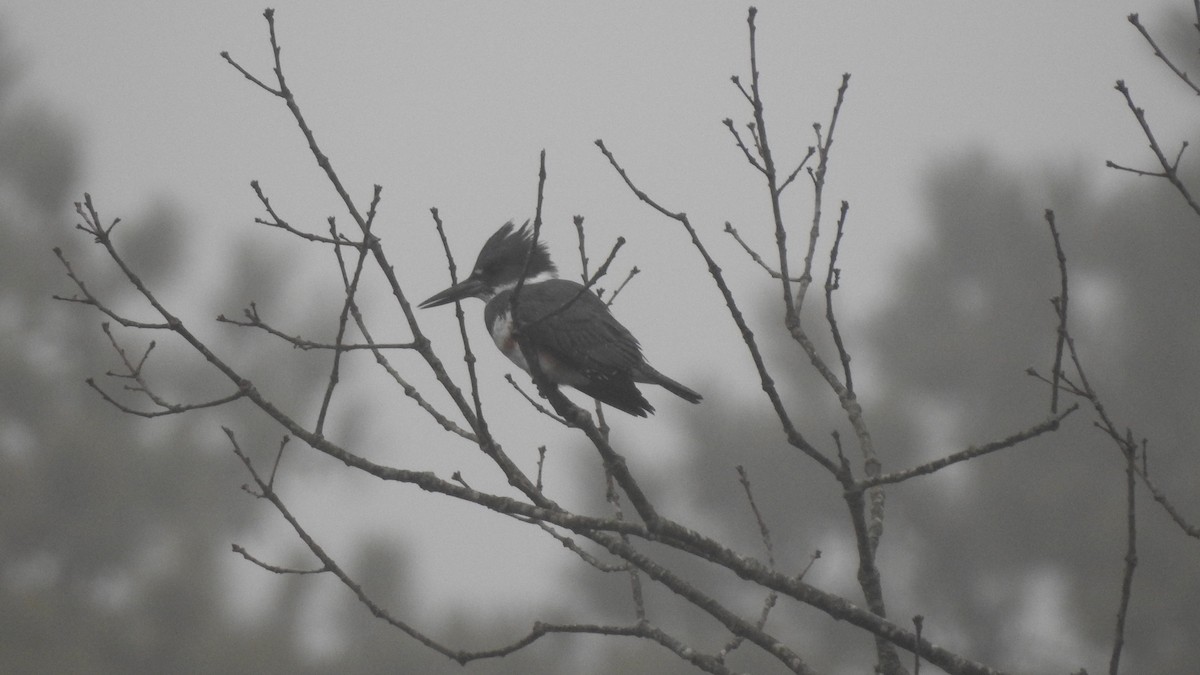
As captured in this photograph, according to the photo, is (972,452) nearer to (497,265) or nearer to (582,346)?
(582,346)

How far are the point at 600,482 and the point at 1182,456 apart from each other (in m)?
7.40

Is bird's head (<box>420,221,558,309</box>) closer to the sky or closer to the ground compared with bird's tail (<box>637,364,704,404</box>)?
closer to the sky

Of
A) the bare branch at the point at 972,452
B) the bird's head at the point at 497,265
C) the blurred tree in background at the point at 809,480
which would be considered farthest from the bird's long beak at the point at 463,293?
the blurred tree in background at the point at 809,480

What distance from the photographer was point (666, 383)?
336cm

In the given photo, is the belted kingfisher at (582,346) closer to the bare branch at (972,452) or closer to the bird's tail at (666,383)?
the bird's tail at (666,383)

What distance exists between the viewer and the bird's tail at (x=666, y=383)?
10.3 feet

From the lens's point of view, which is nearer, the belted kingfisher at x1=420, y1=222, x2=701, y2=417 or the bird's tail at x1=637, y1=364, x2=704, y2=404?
the bird's tail at x1=637, y1=364, x2=704, y2=404

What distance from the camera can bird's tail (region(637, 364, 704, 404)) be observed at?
3.12m

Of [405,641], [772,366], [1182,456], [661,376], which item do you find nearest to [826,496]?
[772,366]

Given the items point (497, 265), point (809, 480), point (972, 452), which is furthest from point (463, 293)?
point (809, 480)

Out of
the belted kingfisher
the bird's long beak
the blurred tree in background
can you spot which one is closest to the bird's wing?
the belted kingfisher

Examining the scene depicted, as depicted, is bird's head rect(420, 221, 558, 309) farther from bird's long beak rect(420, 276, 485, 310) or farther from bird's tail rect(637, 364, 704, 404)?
bird's tail rect(637, 364, 704, 404)

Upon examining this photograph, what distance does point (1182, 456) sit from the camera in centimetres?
1401

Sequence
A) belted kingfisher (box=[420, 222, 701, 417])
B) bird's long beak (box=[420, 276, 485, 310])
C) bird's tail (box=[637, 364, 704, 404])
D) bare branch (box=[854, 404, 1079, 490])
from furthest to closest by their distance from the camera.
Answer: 1. bird's long beak (box=[420, 276, 485, 310])
2. belted kingfisher (box=[420, 222, 701, 417])
3. bird's tail (box=[637, 364, 704, 404])
4. bare branch (box=[854, 404, 1079, 490])
